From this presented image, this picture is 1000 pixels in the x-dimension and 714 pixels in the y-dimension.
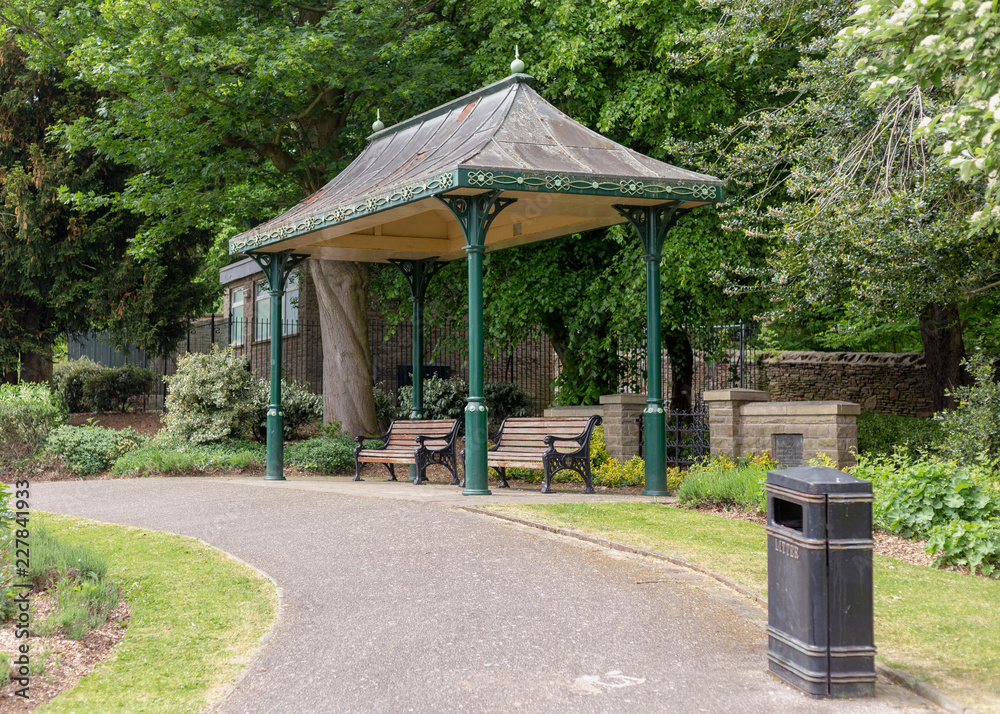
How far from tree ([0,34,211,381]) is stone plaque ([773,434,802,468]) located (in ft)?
49.8

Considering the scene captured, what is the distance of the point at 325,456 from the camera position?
15.9 meters

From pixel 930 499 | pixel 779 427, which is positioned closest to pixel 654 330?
pixel 779 427

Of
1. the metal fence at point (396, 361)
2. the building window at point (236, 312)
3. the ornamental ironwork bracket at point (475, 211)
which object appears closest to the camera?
the ornamental ironwork bracket at point (475, 211)

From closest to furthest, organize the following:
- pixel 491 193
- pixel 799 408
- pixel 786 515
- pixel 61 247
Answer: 1. pixel 786 515
2. pixel 491 193
3. pixel 799 408
4. pixel 61 247

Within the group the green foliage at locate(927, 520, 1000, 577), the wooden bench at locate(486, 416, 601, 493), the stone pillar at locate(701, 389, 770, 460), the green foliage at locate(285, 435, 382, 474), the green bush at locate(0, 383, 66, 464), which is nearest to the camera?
the green foliage at locate(927, 520, 1000, 577)

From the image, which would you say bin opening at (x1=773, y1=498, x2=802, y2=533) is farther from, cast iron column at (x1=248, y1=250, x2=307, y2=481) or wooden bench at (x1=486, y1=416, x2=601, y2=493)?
cast iron column at (x1=248, y1=250, x2=307, y2=481)

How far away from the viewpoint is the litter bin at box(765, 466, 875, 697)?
183 inches

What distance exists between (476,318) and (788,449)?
13.7 ft

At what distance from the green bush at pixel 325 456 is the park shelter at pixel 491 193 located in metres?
1.64

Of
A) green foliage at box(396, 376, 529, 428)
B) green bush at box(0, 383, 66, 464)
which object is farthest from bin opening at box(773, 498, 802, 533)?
green foliage at box(396, 376, 529, 428)

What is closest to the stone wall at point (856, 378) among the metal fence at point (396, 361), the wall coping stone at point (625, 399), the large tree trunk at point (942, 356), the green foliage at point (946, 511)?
the metal fence at point (396, 361)

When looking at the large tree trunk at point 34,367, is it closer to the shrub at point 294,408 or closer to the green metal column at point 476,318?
the shrub at point 294,408

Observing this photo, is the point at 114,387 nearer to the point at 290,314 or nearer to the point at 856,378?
the point at 290,314

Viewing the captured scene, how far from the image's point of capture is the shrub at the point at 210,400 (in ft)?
55.5
